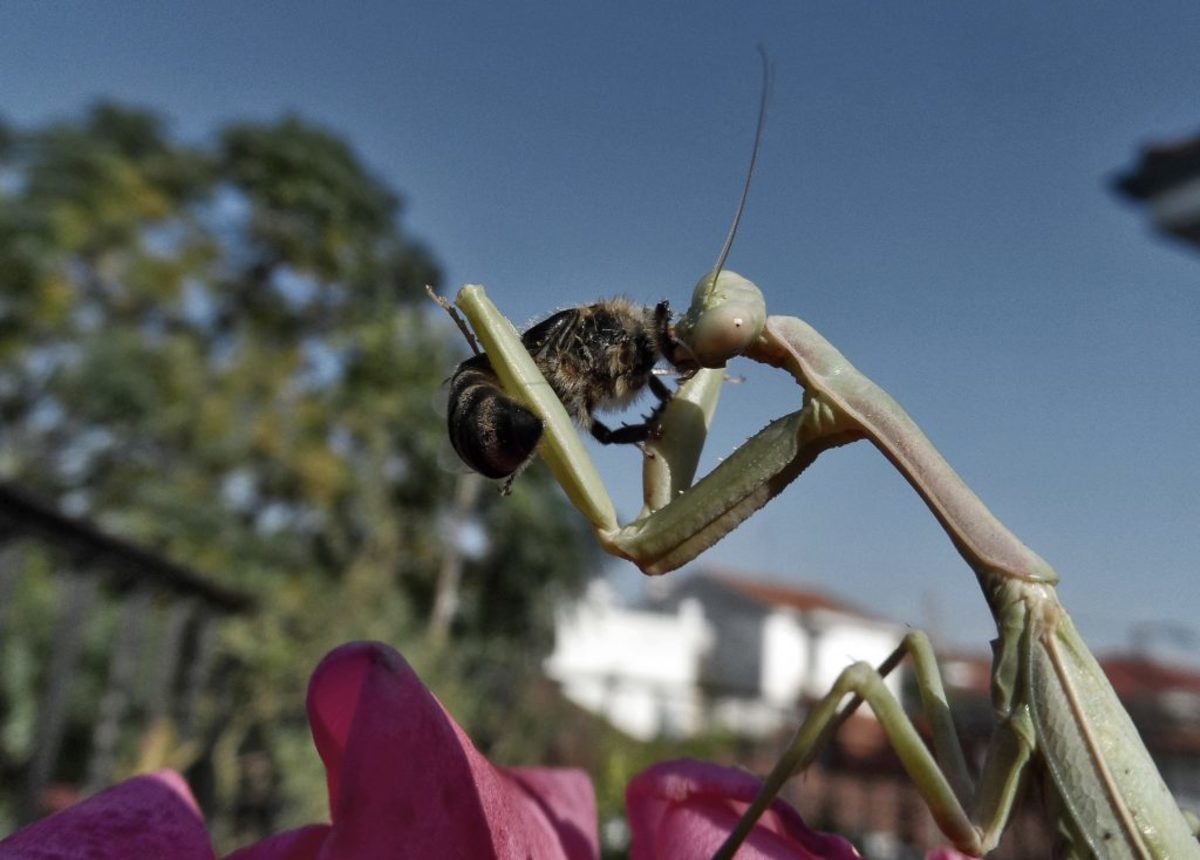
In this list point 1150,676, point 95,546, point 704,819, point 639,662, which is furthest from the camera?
point 639,662

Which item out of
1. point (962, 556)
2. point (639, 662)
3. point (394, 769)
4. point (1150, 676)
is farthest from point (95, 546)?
point (639, 662)

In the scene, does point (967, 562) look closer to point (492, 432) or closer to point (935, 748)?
point (935, 748)

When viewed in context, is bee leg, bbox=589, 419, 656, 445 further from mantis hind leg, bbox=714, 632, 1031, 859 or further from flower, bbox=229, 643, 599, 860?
flower, bbox=229, 643, 599, 860

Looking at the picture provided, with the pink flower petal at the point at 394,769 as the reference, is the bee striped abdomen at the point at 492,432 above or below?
above

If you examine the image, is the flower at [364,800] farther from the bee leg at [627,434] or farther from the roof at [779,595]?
the roof at [779,595]

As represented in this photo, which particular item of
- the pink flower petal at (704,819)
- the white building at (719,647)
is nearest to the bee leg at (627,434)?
the pink flower petal at (704,819)

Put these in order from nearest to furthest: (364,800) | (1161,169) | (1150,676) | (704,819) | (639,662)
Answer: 1. (364,800)
2. (704,819)
3. (1161,169)
4. (1150,676)
5. (639,662)
